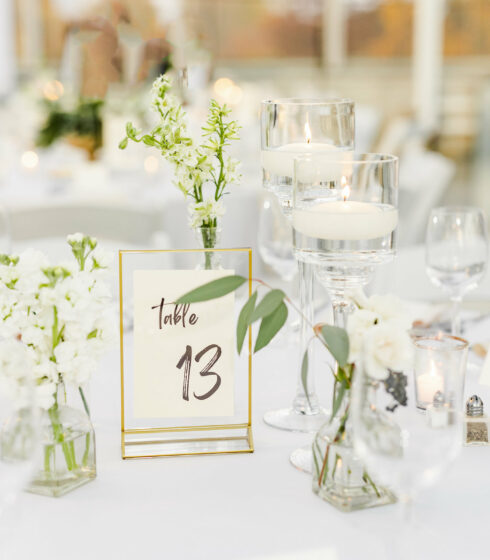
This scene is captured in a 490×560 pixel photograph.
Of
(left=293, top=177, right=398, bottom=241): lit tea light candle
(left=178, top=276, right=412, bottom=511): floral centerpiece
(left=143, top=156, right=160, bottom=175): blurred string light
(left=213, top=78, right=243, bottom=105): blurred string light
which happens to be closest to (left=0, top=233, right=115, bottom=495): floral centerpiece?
(left=178, top=276, right=412, bottom=511): floral centerpiece

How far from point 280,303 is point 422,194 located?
2831 mm

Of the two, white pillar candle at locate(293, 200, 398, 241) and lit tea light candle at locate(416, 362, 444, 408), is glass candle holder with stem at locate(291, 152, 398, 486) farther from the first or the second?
lit tea light candle at locate(416, 362, 444, 408)

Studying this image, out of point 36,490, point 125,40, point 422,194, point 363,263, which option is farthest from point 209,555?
point 125,40

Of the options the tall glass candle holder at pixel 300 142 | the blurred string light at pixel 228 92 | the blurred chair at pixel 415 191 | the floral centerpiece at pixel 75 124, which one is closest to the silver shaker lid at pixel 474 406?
the tall glass candle holder at pixel 300 142

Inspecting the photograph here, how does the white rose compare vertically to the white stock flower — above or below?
below

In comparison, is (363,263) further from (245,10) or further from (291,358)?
(245,10)

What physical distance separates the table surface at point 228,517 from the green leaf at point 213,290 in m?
0.22

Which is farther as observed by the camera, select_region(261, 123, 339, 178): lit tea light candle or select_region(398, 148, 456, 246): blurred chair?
select_region(398, 148, 456, 246): blurred chair

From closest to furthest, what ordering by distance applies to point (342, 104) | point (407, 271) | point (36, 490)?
1. point (36, 490)
2. point (342, 104)
3. point (407, 271)

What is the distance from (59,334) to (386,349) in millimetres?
349

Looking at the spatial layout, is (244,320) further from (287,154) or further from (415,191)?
(415,191)

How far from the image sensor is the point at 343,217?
947 millimetres

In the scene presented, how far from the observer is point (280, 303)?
0.89 metres

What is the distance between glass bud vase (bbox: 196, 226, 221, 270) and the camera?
1.00m
